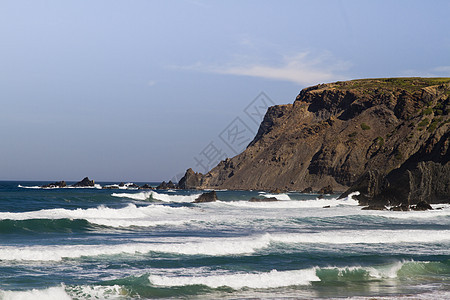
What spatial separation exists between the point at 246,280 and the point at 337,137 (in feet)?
321

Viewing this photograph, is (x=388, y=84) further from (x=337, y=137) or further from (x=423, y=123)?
(x=423, y=123)

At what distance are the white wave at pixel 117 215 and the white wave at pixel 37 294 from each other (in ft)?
56.6

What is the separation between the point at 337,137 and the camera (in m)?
110

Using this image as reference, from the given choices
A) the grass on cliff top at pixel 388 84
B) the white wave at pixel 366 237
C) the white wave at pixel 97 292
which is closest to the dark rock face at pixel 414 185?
the white wave at pixel 366 237

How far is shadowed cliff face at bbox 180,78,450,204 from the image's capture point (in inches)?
3696

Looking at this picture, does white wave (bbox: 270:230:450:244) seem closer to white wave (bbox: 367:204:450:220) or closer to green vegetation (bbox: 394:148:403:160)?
white wave (bbox: 367:204:450:220)

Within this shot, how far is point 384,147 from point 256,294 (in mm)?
89470

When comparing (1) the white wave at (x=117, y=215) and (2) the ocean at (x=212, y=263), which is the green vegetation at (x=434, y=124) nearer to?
(1) the white wave at (x=117, y=215)

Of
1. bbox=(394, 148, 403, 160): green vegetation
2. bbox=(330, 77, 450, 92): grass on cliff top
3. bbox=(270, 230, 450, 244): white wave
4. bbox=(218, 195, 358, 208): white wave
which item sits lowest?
bbox=(270, 230, 450, 244): white wave

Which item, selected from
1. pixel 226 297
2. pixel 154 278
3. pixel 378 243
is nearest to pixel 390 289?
pixel 226 297

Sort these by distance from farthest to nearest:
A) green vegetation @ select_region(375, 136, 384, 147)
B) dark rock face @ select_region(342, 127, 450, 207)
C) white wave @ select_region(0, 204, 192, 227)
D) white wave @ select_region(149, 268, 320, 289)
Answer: green vegetation @ select_region(375, 136, 384, 147)
dark rock face @ select_region(342, 127, 450, 207)
white wave @ select_region(0, 204, 192, 227)
white wave @ select_region(149, 268, 320, 289)

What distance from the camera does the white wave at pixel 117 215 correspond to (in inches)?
1214

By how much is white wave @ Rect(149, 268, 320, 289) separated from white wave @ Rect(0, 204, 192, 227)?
16.0 m

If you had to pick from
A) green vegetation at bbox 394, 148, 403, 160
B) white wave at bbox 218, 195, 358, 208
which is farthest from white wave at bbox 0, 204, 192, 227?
green vegetation at bbox 394, 148, 403, 160
